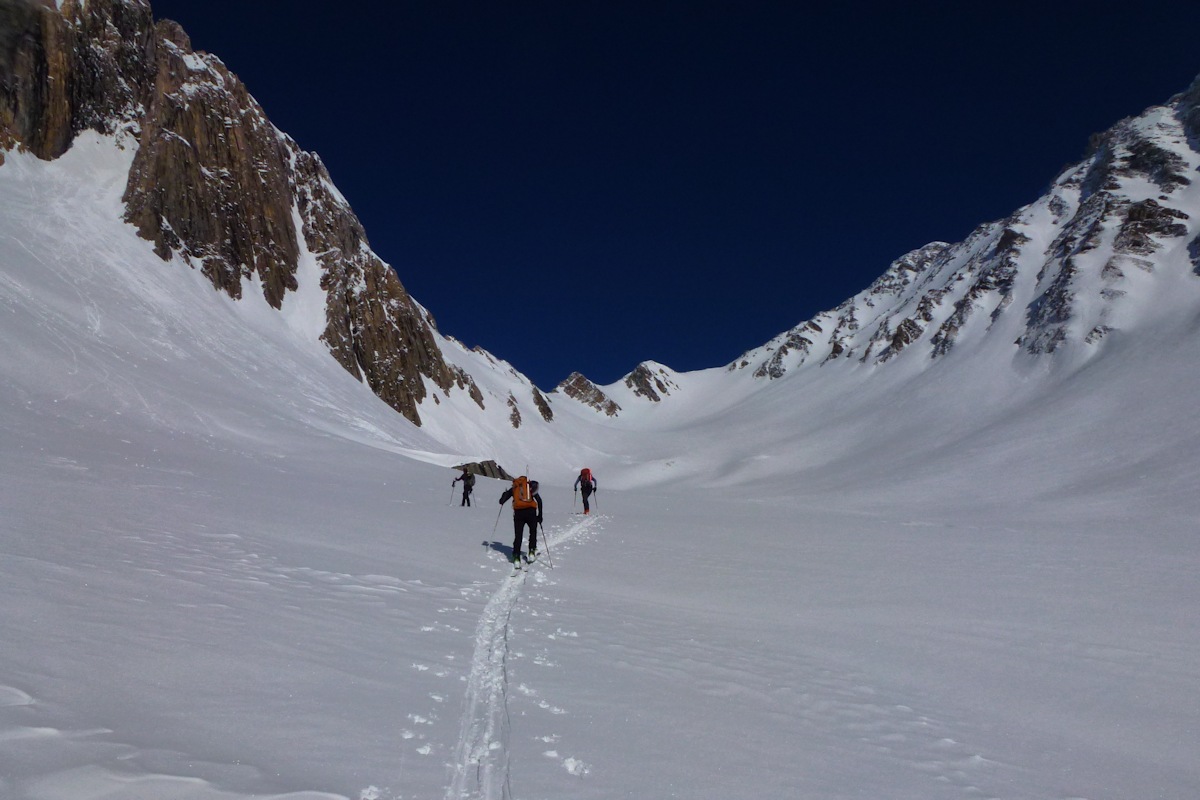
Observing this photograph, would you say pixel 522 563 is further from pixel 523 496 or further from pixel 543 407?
pixel 543 407

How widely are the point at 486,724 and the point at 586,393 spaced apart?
18503 cm

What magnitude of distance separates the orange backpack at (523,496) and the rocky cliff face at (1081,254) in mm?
73389

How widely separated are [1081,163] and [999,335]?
61.0 meters

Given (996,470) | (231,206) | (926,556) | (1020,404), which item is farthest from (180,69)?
(1020,404)

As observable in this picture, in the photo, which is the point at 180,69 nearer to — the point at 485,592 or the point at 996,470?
the point at 485,592

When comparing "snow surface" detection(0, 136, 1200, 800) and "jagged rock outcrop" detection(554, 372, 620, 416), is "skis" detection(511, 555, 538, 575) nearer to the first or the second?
"snow surface" detection(0, 136, 1200, 800)

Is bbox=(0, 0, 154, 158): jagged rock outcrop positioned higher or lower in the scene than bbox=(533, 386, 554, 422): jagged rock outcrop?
higher

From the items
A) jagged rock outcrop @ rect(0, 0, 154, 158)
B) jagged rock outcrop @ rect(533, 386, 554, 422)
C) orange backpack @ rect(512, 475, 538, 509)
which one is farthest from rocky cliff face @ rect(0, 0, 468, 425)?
orange backpack @ rect(512, 475, 538, 509)

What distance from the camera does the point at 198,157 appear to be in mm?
53875

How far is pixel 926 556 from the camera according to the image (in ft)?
47.1

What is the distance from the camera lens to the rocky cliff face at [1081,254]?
69.1 metres

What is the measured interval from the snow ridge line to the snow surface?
0.08 ft

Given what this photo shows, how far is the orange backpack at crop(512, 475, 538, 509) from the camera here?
1173 cm

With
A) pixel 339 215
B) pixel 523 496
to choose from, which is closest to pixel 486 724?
pixel 523 496
